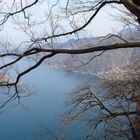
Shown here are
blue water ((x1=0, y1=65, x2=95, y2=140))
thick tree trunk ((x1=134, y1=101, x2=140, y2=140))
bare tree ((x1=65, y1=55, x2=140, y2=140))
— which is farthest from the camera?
blue water ((x1=0, y1=65, x2=95, y2=140))

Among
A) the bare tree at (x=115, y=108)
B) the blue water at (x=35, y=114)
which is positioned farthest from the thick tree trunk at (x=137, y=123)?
the blue water at (x=35, y=114)

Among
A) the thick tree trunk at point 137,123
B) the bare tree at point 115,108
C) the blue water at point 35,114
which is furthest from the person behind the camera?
the blue water at point 35,114

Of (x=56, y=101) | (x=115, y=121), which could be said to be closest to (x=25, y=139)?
(x=56, y=101)

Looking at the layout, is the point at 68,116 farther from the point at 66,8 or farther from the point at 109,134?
the point at 66,8

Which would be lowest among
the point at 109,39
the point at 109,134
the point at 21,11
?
the point at 109,134

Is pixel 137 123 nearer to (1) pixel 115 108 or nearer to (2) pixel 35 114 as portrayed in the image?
(1) pixel 115 108

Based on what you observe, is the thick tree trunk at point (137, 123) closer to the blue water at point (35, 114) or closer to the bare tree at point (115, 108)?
the bare tree at point (115, 108)

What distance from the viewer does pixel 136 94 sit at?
7051 millimetres

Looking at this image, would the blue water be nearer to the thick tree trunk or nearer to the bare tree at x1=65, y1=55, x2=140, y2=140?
the bare tree at x1=65, y1=55, x2=140, y2=140

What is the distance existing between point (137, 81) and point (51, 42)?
3.23 m

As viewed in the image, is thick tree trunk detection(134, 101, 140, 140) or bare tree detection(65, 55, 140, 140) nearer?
thick tree trunk detection(134, 101, 140, 140)

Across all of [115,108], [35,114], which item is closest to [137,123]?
[115,108]

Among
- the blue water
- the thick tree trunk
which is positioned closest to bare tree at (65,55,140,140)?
the thick tree trunk

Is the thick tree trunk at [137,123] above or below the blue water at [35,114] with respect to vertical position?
above
